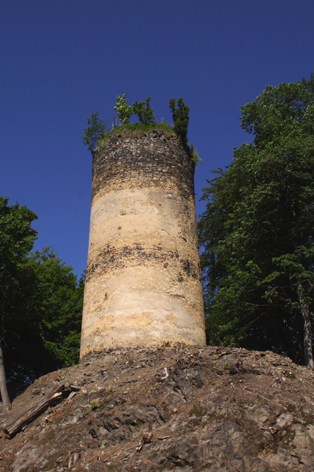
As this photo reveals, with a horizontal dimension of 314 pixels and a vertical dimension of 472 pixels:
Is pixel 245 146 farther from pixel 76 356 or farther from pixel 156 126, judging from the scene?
pixel 76 356

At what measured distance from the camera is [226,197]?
61.5 ft

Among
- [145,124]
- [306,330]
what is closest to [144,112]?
[145,124]

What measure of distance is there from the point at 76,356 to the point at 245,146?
1181 cm

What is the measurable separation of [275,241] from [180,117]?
512cm

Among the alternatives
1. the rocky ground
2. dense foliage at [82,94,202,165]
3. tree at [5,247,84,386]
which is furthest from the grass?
the rocky ground

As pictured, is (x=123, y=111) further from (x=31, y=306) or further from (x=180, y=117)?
(x=31, y=306)

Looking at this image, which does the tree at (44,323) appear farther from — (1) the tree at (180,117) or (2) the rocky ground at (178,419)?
(1) the tree at (180,117)

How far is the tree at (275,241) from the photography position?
12.5 m

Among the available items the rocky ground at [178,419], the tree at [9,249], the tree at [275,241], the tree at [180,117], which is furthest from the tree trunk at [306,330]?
the tree at [9,249]

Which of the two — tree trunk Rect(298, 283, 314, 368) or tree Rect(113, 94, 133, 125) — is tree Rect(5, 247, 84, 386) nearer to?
tree Rect(113, 94, 133, 125)

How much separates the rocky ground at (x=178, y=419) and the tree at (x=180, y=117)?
282 inches

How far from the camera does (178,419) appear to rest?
7.07 meters

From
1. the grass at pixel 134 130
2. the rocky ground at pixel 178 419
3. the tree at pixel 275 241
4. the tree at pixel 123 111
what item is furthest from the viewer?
the tree at pixel 123 111

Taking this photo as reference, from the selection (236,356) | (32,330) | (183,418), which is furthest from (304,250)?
(32,330)
